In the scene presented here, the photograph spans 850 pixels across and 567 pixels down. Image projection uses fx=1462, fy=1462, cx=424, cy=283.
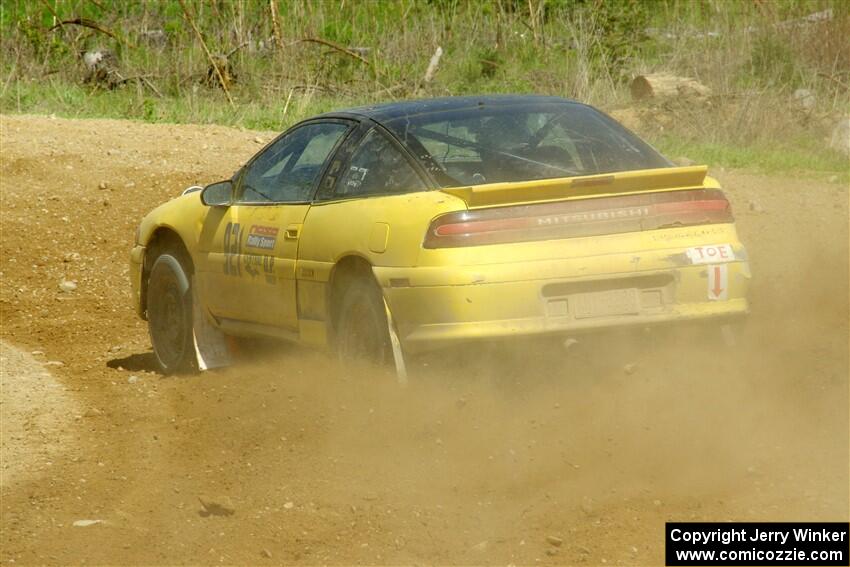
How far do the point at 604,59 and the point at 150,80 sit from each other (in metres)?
5.90

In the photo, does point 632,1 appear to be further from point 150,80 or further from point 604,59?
point 150,80

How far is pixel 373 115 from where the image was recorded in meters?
7.60

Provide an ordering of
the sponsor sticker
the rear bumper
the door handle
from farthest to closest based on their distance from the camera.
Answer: the sponsor sticker, the door handle, the rear bumper

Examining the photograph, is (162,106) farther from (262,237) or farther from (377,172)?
Result: (377,172)

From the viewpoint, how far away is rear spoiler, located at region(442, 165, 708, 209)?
6410mm

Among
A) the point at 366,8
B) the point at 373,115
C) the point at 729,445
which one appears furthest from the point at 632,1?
the point at 729,445

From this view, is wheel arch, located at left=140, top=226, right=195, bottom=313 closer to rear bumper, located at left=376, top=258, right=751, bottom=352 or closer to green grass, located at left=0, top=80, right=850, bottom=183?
rear bumper, located at left=376, top=258, right=751, bottom=352

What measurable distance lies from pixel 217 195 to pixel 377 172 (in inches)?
59.0

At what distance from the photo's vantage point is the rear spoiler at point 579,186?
21.0 feet

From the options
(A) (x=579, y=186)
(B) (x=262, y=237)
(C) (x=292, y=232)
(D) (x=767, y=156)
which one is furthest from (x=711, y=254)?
(D) (x=767, y=156)

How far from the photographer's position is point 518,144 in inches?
283

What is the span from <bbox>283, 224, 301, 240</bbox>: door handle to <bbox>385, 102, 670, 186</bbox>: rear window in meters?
0.72

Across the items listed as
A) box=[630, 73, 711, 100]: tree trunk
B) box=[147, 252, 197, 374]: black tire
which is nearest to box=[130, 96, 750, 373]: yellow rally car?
box=[147, 252, 197, 374]: black tire

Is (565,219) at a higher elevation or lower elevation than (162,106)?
higher
